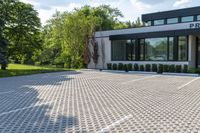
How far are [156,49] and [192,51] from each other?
3.20 meters

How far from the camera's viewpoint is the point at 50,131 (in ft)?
18.4

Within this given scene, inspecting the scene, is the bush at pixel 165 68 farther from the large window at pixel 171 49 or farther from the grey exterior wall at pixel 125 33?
the large window at pixel 171 49

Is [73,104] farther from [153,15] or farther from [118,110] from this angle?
[153,15]

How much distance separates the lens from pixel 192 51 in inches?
829

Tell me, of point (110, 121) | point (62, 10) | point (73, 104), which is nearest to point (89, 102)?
point (73, 104)

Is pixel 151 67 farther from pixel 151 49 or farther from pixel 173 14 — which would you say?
pixel 173 14

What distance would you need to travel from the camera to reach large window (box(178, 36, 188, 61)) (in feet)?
68.5

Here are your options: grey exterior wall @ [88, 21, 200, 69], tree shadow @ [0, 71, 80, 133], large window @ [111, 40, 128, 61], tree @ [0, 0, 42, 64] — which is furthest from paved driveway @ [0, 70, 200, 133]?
tree @ [0, 0, 42, 64]

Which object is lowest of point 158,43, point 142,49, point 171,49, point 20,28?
point 171,49

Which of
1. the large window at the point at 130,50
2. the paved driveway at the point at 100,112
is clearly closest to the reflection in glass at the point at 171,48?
the large window at the point at 130,50

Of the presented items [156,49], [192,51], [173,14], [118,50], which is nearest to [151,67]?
[156,49]

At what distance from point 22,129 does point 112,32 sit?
69.2 ft

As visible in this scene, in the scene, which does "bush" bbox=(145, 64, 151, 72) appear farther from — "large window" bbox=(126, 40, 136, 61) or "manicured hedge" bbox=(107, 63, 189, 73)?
"large window" bbox=(126, 40, 136, 61)

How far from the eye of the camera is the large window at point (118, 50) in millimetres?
25672
